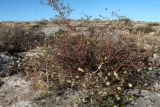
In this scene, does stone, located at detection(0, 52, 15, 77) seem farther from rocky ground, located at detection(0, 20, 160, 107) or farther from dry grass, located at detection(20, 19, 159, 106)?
dry grass, located at detection(20, 19, 159, 106)

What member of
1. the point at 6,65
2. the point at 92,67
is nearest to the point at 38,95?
the point at 92,67

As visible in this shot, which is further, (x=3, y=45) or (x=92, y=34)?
(x=3, y=45)

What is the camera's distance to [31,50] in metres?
9.59

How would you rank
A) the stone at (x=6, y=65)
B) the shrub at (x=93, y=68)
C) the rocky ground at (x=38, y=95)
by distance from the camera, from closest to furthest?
the rocky ground at (x=38, y=95) → the shrub at (x=93, y=68) → the stone at (x=6, y=65)

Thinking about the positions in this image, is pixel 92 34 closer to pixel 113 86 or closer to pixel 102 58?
pixel 102 58

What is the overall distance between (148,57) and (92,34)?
1.44 metres

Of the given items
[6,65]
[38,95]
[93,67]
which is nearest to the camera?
[38,95]

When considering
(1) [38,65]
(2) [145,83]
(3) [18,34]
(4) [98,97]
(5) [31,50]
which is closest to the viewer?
(4) [98,97]

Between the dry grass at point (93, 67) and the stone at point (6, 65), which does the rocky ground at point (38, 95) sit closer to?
the stone at point (6, 65)

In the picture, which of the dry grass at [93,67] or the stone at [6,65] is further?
the stone at [6,65]

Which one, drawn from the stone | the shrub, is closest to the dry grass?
the shrub

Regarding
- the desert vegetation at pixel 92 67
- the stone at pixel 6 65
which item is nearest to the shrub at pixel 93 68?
the desert vegetation at pixel 92 67

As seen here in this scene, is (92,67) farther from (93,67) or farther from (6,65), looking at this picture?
(6,65)

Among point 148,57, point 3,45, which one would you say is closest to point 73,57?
point 148,57
